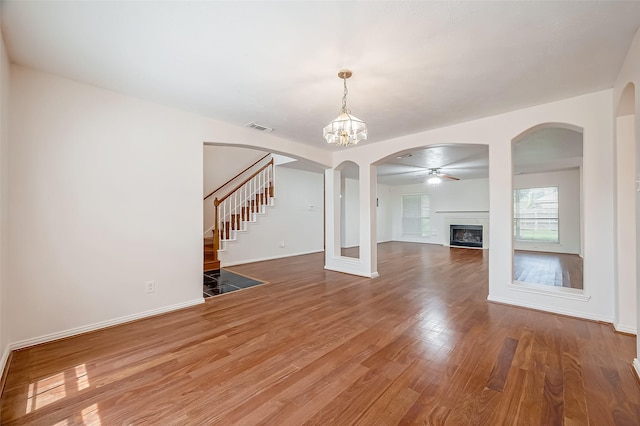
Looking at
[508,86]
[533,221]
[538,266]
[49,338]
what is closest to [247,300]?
[49,338]

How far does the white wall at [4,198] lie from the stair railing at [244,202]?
11.6ft

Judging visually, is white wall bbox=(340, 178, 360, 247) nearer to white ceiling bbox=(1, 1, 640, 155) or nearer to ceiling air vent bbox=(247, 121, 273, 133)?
ceiling air vent bbox=(247, 121, 273, 133)

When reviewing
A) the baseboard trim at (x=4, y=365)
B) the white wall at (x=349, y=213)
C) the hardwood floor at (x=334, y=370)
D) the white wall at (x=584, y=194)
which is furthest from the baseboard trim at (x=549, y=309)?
the white wall at (x=349, y=213)

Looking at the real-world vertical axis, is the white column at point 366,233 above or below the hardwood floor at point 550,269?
above

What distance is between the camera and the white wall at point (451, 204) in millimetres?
9391

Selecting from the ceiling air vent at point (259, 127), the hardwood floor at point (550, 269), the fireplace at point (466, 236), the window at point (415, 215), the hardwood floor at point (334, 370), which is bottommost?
the hardwood floor at point (334, 370)

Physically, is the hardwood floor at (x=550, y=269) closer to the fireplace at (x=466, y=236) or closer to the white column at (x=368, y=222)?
the fireplace at (x=466, y=236)

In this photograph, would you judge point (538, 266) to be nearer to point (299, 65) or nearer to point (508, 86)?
point (508, 86)

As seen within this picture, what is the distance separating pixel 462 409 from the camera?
1620 mm

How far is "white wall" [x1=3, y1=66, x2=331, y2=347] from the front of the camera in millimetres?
2418

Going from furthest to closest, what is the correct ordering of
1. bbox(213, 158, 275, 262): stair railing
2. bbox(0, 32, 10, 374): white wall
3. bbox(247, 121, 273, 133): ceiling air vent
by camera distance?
bbox(213, 158, 275, 262): stair railing, bbox(247, 121, 273, 133): ceiling air vent, bbox(0, 32, 10, 374): white wall

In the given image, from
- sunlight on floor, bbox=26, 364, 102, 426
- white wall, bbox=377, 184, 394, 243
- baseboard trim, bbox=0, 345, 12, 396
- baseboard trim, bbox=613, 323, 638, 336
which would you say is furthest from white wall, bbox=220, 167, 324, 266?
baseboard trim, bbox=613, 323, 638, 336

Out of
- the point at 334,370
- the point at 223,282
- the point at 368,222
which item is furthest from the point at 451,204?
the point at 334,370

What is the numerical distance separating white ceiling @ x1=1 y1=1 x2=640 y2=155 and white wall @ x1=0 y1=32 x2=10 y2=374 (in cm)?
25
